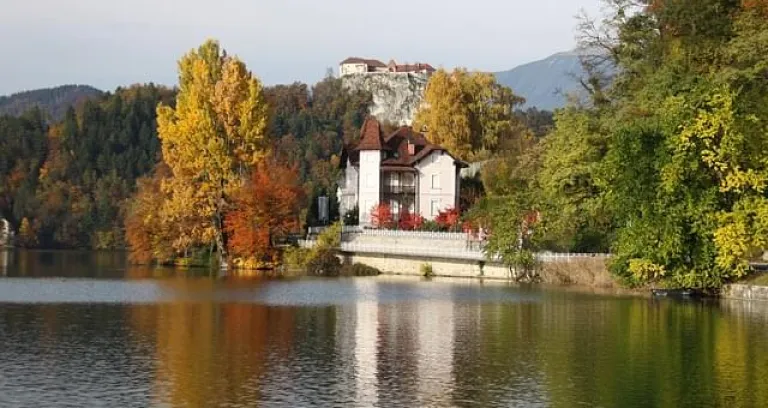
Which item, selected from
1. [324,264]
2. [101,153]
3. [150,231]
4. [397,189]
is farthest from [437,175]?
[101,153]

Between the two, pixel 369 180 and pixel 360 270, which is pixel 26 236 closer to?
pixel 369 180

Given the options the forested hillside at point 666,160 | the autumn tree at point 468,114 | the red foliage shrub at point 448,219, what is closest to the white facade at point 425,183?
the red foliage shrub at point 448,219

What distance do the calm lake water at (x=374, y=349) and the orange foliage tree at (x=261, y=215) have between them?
61.4 ft

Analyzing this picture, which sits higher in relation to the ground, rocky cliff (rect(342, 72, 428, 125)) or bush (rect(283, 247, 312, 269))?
rocky cliff (rect(342, 72, 428, 125))

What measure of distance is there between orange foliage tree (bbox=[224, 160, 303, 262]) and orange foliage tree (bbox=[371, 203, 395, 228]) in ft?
21.8

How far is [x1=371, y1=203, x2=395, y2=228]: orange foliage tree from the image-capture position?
76125 mm

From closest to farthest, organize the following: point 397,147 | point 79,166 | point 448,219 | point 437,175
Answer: point 448,219 < point 437,175 < point 397,147 < point 79,166

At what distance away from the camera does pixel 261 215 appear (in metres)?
70.9

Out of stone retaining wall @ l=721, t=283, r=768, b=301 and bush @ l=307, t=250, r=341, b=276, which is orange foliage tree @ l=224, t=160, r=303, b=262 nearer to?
bush @ l=307, t=250, r=341, b=276

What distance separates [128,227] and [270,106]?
13.4m

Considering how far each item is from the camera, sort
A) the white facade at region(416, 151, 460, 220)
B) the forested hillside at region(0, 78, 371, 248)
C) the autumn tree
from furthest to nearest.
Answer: the forested hillside at region(0, 78, 371, 248) → the autumn tree → the white facade at region(416, 151, 460, 220)

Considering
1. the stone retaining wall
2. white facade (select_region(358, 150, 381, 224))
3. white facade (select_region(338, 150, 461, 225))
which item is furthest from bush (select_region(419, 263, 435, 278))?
the stone retaining wall

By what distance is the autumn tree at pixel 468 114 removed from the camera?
296ft

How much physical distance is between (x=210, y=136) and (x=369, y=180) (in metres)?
13.7
